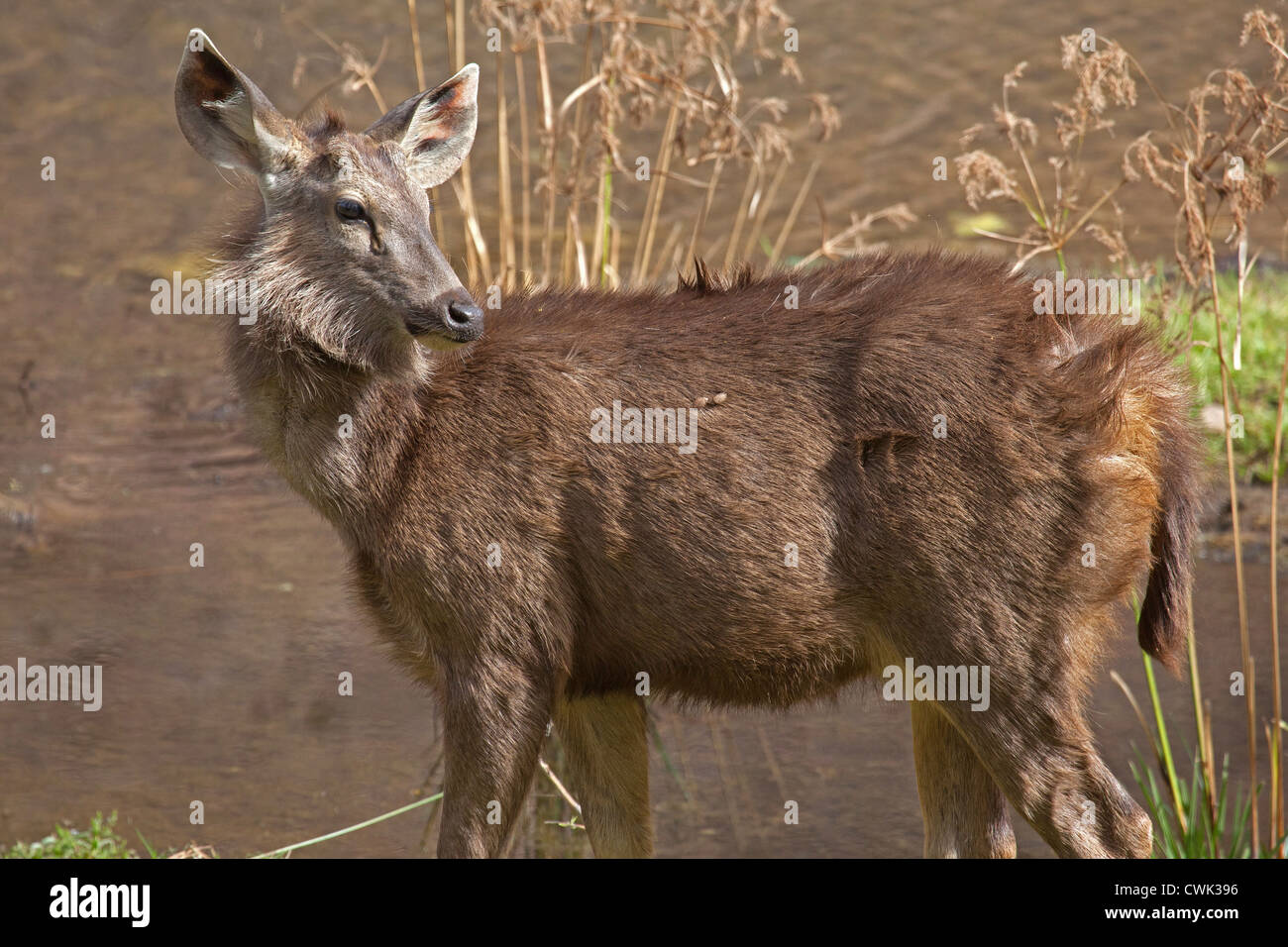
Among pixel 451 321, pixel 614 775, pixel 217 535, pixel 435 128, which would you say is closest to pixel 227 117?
pixel 435 128

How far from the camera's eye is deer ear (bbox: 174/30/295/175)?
4352 mm

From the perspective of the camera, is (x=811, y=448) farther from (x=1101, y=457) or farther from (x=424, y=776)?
(x=424, y=776)

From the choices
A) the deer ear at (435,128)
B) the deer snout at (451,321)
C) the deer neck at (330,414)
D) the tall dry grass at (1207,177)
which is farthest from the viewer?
the deer ear at (435,128)

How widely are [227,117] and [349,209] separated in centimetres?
47

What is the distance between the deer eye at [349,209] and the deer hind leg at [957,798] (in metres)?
2.23

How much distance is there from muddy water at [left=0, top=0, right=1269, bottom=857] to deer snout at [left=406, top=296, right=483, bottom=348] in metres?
1.07

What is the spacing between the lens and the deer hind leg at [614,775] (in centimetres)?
493

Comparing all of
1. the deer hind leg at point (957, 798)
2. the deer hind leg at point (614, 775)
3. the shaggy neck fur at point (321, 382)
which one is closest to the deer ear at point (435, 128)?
the shaggy neck fur at point (321, 382)

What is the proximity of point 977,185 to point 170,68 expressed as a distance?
9992 mm

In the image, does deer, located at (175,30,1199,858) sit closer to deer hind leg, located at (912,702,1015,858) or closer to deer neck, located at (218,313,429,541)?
deer neck, located at (218,313,429,541)

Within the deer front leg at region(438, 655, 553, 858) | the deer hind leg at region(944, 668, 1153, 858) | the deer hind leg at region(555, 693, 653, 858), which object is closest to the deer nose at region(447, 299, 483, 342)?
the deer front leg at region(438, 655, 553, 858)

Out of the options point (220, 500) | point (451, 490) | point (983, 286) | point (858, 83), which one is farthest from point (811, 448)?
point (858, 83)

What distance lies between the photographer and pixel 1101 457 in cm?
440

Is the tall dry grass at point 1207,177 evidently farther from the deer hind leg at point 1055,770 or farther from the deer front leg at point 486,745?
the deer front leg at point 486,745
